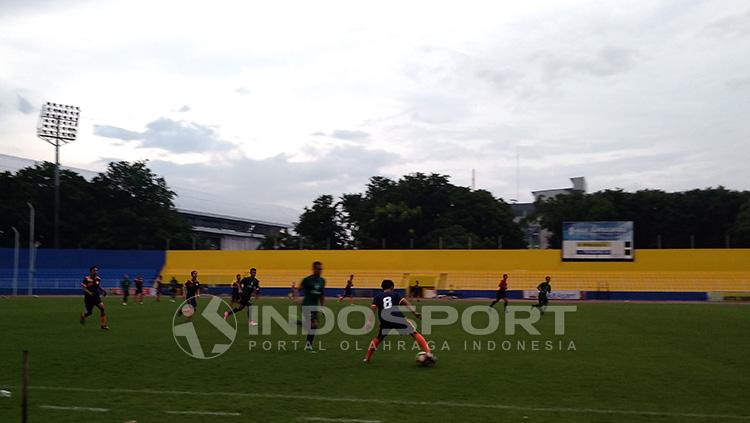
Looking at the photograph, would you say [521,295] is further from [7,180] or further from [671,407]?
[7,180]

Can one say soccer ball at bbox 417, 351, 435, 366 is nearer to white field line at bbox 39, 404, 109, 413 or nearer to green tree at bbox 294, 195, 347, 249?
white field line at bbox 39, 404, 109, 413

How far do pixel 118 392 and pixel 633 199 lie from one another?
7257 centimetres

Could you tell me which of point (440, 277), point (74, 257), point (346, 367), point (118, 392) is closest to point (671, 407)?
point (346, 367)

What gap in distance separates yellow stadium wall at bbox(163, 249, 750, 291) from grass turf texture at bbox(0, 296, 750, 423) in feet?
110

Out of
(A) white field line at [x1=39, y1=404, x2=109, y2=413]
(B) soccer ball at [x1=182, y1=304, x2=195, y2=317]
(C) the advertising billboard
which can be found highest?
(C) the advertising billboard

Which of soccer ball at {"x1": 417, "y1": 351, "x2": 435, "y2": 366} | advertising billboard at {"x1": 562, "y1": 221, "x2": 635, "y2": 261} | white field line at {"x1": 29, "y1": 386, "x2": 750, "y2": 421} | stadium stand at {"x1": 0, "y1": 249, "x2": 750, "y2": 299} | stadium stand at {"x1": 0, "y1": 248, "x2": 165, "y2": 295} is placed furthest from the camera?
stadium stand at {"x1": 0, "y1": 248, "x2": 165, "y2": 295}

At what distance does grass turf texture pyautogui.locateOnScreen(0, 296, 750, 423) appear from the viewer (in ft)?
30.1

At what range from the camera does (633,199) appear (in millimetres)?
75688

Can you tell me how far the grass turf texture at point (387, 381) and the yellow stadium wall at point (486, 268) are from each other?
110 feet

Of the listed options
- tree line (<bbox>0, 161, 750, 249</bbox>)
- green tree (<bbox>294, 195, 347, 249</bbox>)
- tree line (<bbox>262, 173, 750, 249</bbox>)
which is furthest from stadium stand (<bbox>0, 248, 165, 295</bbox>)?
green tree (<bbox>294, 195, 347, 249</bbox>)

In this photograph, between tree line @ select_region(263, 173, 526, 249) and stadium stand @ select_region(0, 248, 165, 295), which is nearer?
stadium stand @ select_region(0, 248, 165, 295)

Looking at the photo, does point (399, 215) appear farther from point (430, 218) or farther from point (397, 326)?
point (397, 326)

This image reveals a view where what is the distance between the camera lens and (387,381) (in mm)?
11570

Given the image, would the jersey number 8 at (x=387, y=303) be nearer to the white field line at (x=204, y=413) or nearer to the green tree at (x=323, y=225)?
the white field line at (x=204, y=413)
